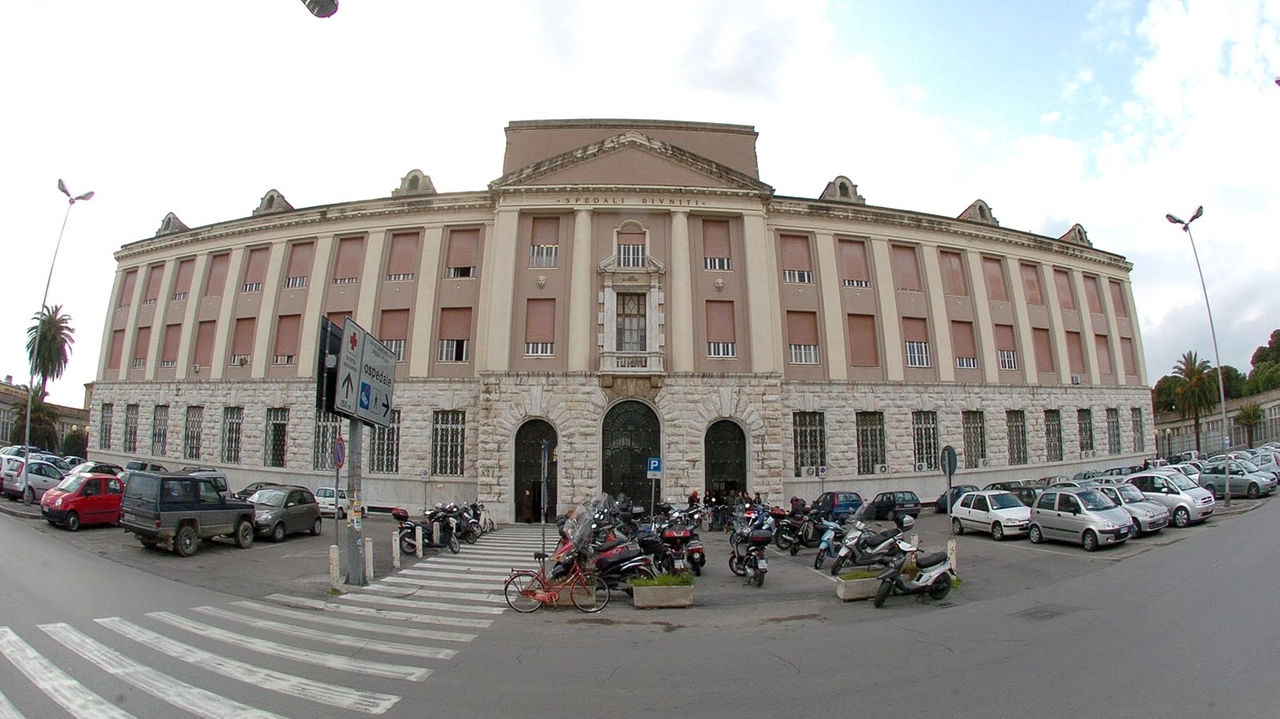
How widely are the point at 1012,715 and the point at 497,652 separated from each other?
5.62m

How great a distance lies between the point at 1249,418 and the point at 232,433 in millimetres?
87913

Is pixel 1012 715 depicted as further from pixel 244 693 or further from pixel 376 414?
pixel 376 414

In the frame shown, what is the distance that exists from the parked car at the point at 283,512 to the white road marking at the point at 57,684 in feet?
36.1

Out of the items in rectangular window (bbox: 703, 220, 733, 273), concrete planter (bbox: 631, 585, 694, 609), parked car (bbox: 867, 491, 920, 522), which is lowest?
parked car (bbox: 867, 491, 920, 522)

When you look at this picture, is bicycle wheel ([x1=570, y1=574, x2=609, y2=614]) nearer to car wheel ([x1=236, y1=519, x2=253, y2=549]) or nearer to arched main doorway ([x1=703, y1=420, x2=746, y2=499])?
car wheel ([x1=236, y1=519, x2=253, y2=549])

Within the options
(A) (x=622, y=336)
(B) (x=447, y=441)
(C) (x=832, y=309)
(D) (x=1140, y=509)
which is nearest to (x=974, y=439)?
(C) (x=832, y=309)

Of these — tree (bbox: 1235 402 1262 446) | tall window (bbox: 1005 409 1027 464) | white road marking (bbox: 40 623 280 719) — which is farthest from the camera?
tree (bbox: 1235 402 1262 446)

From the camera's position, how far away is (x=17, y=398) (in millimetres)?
54469

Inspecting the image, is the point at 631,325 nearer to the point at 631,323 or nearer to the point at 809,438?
the point at 631,323

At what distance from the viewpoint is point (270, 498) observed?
18.7 metres

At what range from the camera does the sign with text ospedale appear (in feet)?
41.7

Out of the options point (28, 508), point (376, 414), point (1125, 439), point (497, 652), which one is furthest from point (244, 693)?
point (1125, 439)

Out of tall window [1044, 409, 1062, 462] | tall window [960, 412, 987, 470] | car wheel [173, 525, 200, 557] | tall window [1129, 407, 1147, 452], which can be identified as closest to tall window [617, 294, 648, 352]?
car wheel [173, 525, 200, 557]

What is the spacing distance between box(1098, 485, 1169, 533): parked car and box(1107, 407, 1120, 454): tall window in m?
21.4
